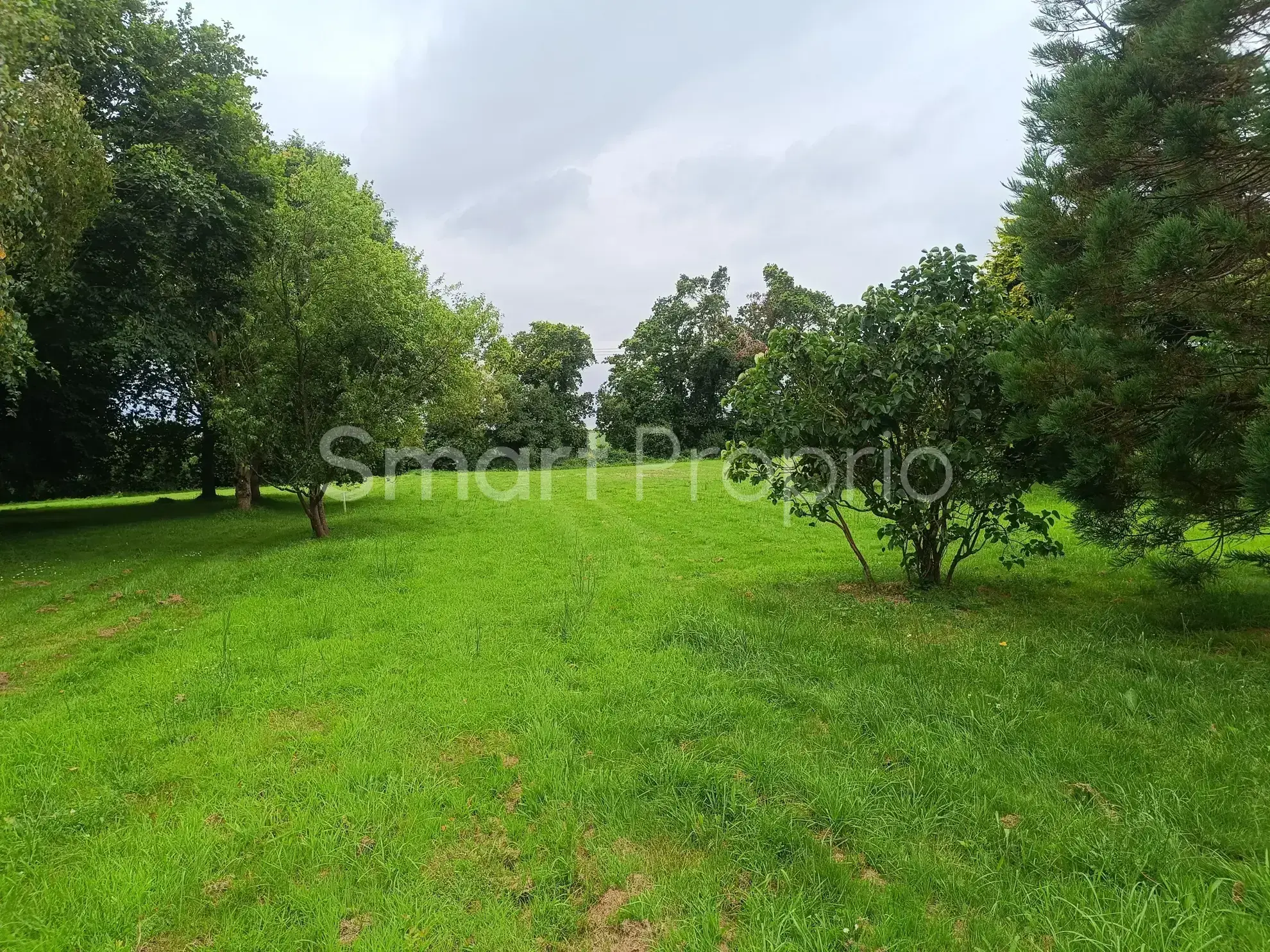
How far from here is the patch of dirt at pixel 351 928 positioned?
94.7 inches

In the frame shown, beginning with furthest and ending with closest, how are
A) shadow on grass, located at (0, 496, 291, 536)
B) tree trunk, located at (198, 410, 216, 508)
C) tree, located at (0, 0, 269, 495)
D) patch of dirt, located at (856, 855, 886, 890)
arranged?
tree trunk, located at (198, 410, 216, 508) → shadow on grass, located at (0, 496, 291, 536) → tree, located at (0, 0, 269, 495) → patch of dirt, located at (856, 855, 886, 890)

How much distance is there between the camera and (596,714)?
4.12 metres

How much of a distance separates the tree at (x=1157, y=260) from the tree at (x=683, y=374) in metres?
32.3

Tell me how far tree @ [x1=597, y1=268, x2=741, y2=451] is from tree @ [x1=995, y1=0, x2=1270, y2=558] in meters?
32.3

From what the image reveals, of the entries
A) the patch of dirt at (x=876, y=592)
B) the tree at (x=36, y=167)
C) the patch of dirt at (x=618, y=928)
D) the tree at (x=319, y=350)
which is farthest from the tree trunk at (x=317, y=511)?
the patch of dirt at (x=618, y=928)

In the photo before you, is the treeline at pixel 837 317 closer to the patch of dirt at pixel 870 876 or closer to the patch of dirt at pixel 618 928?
A: the patch of dirt at pixel 870 876

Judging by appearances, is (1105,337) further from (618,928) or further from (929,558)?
(618,928)

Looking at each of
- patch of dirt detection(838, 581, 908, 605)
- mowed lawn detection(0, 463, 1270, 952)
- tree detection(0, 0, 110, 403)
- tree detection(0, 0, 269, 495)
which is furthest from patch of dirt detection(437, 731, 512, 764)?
tree detection(0, 0, 269, 495)

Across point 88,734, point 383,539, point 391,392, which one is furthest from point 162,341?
point 88,734

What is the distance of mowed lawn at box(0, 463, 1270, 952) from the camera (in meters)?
2.43

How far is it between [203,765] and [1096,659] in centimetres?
633

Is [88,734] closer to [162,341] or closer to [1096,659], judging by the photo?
[1096,659]

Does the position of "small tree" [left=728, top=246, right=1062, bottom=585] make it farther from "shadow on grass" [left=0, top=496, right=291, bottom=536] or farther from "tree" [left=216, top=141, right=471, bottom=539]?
"shadow on grass" [left=0, top=496, right=291, bottom=536]

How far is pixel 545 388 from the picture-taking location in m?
39.2
